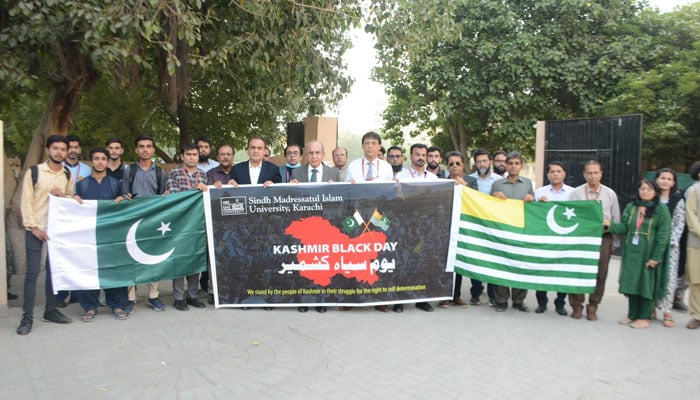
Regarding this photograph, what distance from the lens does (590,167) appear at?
610 cm

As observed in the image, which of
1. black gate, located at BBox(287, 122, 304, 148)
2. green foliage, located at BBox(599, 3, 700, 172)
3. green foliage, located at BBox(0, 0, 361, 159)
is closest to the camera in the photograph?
green foliage, located at BBox(0, 0, 361, 159)

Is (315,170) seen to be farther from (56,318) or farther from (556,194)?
(56,318)

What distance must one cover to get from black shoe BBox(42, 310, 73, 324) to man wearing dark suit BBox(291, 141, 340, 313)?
113 inches

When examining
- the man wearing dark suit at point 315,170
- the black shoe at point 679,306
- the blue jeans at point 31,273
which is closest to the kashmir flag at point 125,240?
the blue jeans at point 31,273

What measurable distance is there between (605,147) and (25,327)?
383 inches

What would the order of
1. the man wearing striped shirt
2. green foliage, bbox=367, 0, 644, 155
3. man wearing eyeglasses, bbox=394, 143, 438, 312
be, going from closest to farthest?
the man wearing striped shirt < man wearing eyeglasses, bbox=394, 143, 438, 312 < green foliage, bbox=367, 0, 644, 155

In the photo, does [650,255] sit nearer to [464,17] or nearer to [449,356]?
[449,356]

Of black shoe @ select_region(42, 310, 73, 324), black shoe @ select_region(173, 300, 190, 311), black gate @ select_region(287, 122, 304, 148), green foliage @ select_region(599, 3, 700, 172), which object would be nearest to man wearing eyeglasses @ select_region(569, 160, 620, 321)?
black shoe @ select_region(173, 300, 190, 311)

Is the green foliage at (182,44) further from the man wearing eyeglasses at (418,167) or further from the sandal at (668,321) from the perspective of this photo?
the sandal at (668,321)

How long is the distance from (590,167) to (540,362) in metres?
2.53

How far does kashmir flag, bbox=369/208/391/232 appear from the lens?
6.13m

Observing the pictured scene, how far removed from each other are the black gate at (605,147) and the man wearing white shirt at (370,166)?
18.4 ft

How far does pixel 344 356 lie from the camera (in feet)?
15.6

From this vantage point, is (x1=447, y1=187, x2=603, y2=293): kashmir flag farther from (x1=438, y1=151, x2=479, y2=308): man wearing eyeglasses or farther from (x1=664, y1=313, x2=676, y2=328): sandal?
(x1=664, y1=313, x2=676, y2=328): sandal
